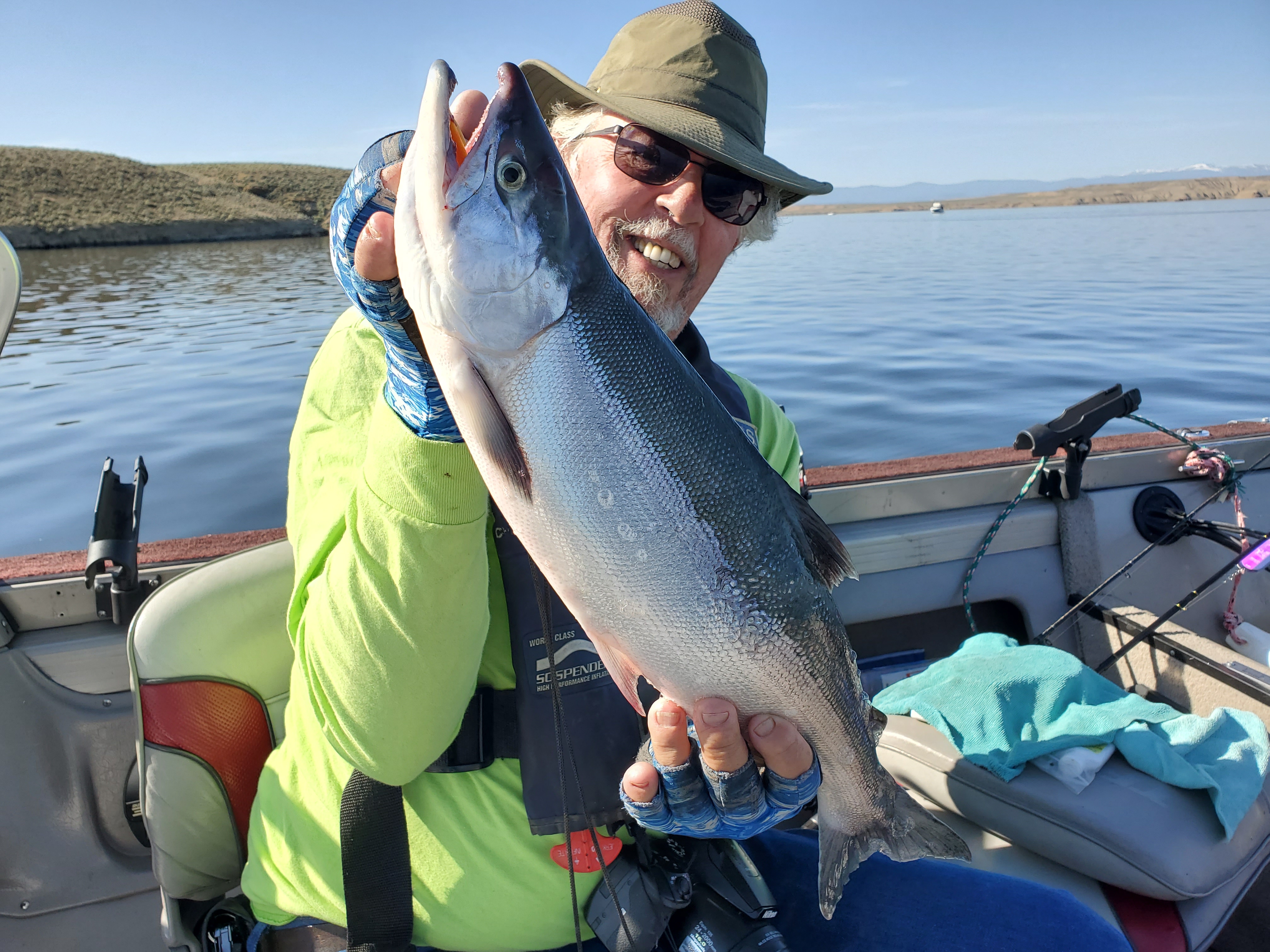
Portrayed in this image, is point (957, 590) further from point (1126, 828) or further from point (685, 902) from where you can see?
point (685, 902)

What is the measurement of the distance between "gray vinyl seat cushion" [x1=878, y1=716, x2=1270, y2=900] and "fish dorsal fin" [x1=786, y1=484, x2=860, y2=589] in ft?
5.48

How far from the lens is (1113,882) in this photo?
2.53 m

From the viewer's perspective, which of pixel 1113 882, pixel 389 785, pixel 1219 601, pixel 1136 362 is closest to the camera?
pixel 389 785

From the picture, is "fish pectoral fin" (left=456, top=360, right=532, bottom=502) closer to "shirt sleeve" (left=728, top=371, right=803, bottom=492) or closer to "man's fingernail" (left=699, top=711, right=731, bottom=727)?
"man's fingernail" (left=699, top=711, right=731, bottom=727)

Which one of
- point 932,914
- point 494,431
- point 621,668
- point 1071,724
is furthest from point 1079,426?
point 494,431

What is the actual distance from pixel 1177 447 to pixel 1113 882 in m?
3.06

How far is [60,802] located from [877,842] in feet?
9.10

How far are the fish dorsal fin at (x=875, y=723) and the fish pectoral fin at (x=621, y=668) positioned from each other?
1.96 ft

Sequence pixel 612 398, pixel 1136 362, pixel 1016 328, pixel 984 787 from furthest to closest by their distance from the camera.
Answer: pixel 1016 328
pixel 1136 362
pixel 984 787
pixel 612 398

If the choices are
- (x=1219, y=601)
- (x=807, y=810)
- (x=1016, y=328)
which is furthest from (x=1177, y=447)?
(x=1016, y=328)

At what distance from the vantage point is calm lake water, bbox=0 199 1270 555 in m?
6.49

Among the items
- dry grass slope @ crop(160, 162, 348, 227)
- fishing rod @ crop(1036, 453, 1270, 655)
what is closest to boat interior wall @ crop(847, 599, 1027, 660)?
fishing rod @ crop(1036, 453, 1270, 655)

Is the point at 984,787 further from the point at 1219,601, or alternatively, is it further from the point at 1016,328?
the point at 1016,328

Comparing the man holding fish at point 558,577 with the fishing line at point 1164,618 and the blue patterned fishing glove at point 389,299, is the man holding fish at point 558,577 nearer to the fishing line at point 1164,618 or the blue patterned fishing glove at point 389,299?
the blue patterned fishing glove at point 389,299
